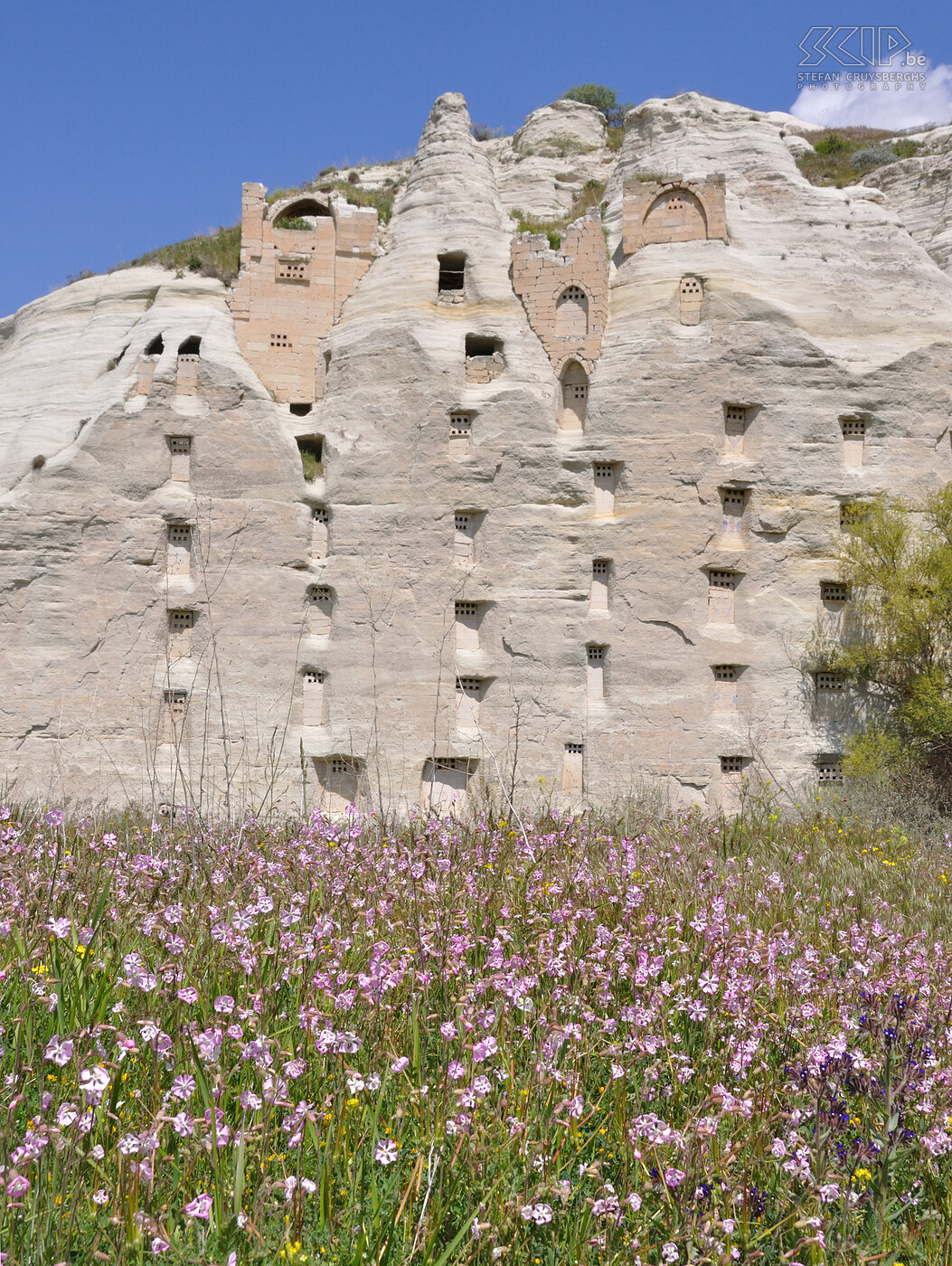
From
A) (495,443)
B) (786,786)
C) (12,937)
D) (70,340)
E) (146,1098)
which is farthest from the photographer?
(70,340)

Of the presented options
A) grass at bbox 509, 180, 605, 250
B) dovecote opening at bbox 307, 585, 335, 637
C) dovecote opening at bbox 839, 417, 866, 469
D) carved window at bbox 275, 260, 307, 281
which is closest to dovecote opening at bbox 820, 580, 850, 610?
dovecote opening at bbox 839, 417, 866, 469

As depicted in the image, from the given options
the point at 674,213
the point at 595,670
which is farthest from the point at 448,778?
the point at 674,213

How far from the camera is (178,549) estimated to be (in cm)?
1579

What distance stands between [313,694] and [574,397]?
7314mm

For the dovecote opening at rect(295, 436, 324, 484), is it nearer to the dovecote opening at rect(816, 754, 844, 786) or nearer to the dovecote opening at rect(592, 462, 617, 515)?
the dovecote opening at rect(592, 462, 617, 515)

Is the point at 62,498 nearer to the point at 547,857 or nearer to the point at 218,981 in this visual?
the point at 547,857

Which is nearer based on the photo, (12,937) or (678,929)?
(12,937)

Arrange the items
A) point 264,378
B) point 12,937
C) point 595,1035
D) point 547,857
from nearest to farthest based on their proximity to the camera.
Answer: point 595,1035, point 12,937, point 547,857, point 264,378

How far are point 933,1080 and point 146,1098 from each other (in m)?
2.57

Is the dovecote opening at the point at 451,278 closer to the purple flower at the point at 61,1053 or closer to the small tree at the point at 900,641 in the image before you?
the small tree at the point at 900,641

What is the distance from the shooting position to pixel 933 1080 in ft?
9.73

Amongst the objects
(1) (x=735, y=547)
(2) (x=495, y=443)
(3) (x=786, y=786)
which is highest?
(2) (x=495, y=443)

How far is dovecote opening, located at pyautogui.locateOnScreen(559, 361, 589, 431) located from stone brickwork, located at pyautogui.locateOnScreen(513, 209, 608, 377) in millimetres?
179

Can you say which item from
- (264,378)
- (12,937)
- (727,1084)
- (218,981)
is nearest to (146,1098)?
(218,981)
